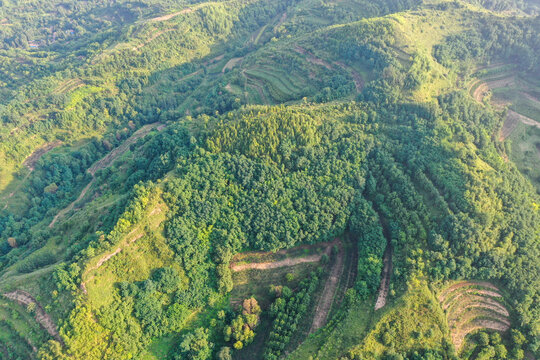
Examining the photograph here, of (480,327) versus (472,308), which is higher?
(472,308)

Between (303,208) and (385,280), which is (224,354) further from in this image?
(385,280)

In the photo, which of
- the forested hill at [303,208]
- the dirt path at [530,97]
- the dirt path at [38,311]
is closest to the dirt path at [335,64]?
the forested hill at [303,208]

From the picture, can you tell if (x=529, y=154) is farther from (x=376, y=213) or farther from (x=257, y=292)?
(x=257, y=292)

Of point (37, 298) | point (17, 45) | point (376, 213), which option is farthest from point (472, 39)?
point (17, 45)

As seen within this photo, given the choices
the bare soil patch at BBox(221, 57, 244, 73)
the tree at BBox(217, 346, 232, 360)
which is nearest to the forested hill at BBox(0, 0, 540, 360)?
the tree at BBox(217, 346, 232, 360)

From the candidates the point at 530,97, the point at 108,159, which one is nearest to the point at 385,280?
the point at 530,97

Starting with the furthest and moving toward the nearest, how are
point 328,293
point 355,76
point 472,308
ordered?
point 355,76 < point 328,293 < point 472,308

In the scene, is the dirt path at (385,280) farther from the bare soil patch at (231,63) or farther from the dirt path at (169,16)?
the dirt path at (169,16)
